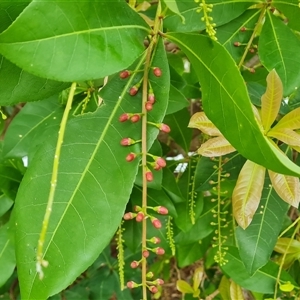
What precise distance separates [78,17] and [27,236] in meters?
0.31

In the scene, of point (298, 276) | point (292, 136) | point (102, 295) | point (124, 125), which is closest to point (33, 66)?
point (124, 125)

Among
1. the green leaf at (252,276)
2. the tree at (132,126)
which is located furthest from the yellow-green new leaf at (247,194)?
the green leaf at (252,276)

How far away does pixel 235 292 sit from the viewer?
111 cm

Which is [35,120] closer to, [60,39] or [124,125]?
[124,125]

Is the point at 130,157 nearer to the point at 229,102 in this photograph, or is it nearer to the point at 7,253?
the point at 229,102

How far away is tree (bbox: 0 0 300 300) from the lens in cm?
55

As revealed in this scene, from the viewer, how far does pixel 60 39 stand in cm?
54

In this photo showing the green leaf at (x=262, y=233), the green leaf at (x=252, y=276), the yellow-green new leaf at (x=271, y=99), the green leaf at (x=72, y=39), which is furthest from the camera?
the green leaf at (x=252, y=276)

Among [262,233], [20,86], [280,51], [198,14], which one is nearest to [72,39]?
[20,86]

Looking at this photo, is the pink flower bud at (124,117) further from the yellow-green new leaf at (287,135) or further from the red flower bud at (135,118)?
the yellow-green new leaf at (287,135)

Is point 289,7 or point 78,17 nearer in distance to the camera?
point 78,17

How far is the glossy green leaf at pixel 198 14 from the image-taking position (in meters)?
0.80

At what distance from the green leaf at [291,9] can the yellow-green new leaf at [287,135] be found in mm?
206

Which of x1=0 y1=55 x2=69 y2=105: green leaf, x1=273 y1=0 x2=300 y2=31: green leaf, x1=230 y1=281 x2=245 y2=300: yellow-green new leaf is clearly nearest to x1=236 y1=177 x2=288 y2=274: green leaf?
x1=230 y1=281 x2=245 y2=300: yellow-green new leaf
